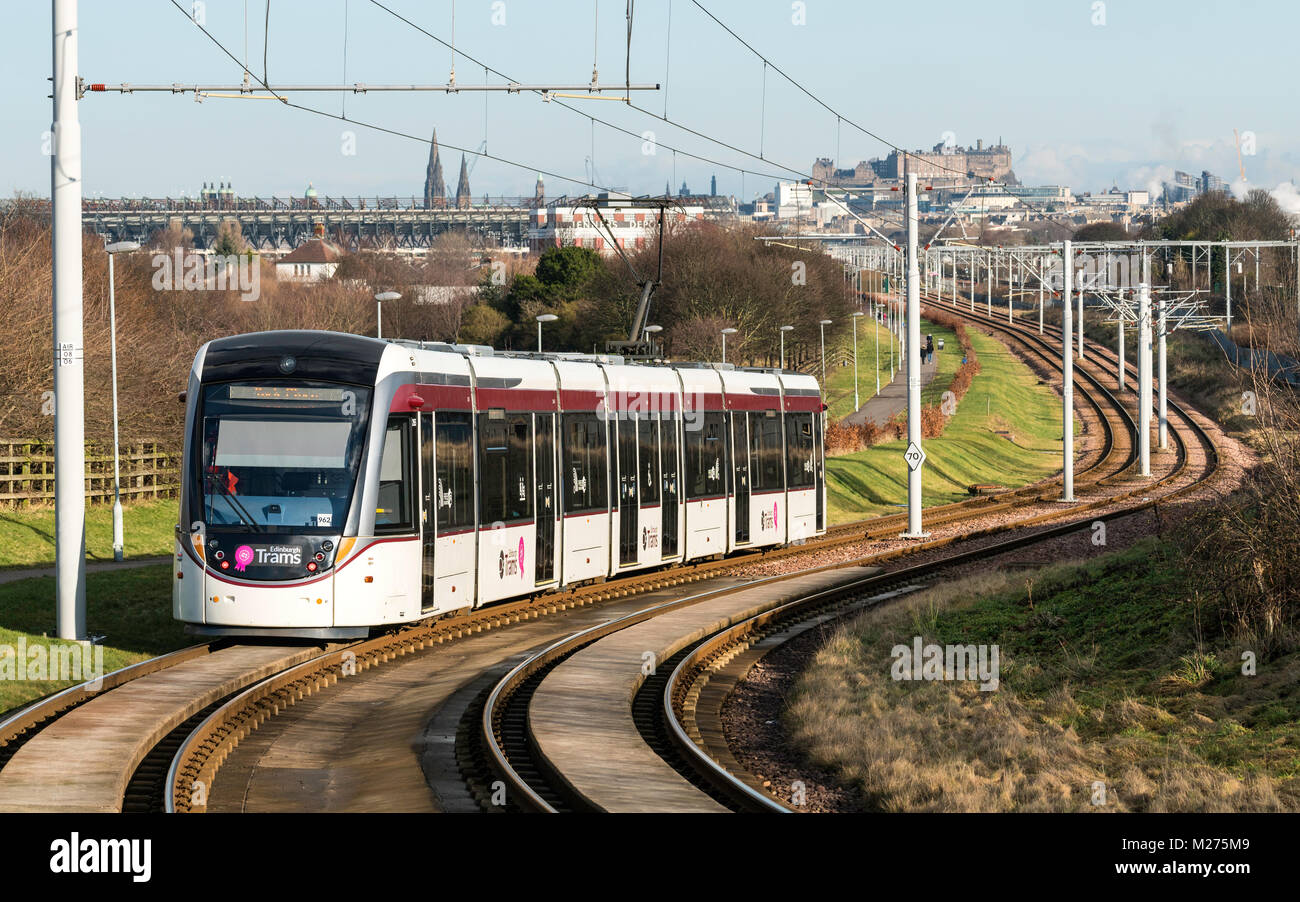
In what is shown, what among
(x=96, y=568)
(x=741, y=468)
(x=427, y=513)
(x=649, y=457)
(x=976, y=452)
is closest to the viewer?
(x=427, y=513)

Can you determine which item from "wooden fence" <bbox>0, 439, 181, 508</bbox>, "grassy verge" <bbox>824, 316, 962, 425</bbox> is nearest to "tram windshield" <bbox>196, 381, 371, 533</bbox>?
"wooden fence" <bbox>0, 439, 181, 508</bbox>

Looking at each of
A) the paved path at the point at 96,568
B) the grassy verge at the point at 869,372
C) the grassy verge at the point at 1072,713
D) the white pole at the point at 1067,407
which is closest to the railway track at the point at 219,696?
the grassy verge at the point at 1072,713

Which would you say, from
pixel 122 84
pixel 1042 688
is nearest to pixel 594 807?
Answer: pixel 1042 688

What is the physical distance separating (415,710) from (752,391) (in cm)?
1561

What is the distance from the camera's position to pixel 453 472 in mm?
20938

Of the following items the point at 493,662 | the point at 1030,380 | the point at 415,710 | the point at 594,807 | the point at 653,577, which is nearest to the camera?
the point at 594,807

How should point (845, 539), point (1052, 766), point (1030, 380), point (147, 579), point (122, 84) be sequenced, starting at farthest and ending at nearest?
point (1030, 380)
point (845, 539)
point (147, 579)
point (122, 84)
point (1052, 766)

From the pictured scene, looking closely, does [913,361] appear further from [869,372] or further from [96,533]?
[869,372]

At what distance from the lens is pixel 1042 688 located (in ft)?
59.8

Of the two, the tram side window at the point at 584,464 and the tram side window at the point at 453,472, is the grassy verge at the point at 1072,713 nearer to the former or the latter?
the tram side window at the point at 584,464

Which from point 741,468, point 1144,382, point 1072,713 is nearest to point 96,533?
point 741,468

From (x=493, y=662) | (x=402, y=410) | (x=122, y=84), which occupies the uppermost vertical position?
(x=122, y=84)

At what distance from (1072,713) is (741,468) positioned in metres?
15.3
